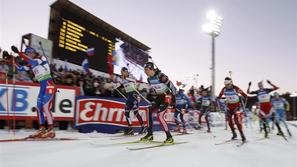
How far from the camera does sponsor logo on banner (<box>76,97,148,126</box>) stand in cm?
941

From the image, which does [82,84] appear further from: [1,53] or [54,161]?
[54,161]

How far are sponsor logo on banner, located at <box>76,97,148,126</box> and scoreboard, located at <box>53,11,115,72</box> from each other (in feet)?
24.0

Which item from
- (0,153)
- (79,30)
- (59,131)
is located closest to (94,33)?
(79,30)

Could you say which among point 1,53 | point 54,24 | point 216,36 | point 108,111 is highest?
point 216,36

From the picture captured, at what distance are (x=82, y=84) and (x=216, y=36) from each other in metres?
22.5

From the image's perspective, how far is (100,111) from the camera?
9.83 metres

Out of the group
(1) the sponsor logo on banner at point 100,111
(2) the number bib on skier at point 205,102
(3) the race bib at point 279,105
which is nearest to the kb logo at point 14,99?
(1) the sponsor logo on banner at point 100,111

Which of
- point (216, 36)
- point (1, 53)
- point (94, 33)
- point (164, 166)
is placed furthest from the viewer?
point (216, 36)

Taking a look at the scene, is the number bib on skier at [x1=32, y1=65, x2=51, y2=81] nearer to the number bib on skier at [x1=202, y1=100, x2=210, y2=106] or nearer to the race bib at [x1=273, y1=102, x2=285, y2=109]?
the number bib on skier at [x1=202, y1=100, x2=210, y2=106]

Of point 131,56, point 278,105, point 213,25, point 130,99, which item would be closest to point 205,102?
point 278,105

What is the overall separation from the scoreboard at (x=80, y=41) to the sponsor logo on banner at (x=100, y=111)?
7.32m

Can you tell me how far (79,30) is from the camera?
20.9m

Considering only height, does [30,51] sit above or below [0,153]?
above

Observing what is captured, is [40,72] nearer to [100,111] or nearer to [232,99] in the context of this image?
[100,111]
